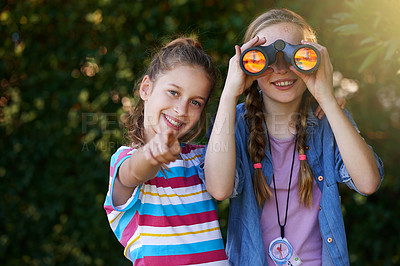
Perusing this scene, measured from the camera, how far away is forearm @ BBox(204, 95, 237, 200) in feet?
5.65

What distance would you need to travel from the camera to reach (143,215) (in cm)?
178

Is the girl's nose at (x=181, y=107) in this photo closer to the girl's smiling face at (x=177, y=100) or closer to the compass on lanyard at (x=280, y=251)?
the girl's smiling face at (x=177, y=100)

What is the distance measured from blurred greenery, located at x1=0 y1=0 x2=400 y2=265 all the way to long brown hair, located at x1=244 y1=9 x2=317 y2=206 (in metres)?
0.90

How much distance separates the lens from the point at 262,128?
75.7 inches

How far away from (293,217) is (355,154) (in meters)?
0.38

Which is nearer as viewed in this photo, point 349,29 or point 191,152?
point 191,152

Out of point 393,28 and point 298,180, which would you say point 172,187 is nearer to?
point 298,180

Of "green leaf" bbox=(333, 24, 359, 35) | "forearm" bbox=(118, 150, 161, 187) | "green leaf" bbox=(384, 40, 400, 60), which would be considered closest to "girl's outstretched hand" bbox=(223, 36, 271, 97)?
"forearm" bbox=(118, 150, 161, 187)

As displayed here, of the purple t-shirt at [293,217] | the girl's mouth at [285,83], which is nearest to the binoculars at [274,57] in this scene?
the girl's mouth at [285,83]

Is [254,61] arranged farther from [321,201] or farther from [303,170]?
[321,201]

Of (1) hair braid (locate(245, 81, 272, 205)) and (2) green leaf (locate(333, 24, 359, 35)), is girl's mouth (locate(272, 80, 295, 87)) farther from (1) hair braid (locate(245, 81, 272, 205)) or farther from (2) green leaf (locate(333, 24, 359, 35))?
(2) green leaf (locate(333, 24, 359, 35))

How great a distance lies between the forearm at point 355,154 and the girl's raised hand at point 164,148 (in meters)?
0.69

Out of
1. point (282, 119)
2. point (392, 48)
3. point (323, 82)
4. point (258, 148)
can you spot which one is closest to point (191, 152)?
point (258, 148)

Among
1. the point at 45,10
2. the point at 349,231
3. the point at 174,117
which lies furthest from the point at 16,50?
the point at 349,231
